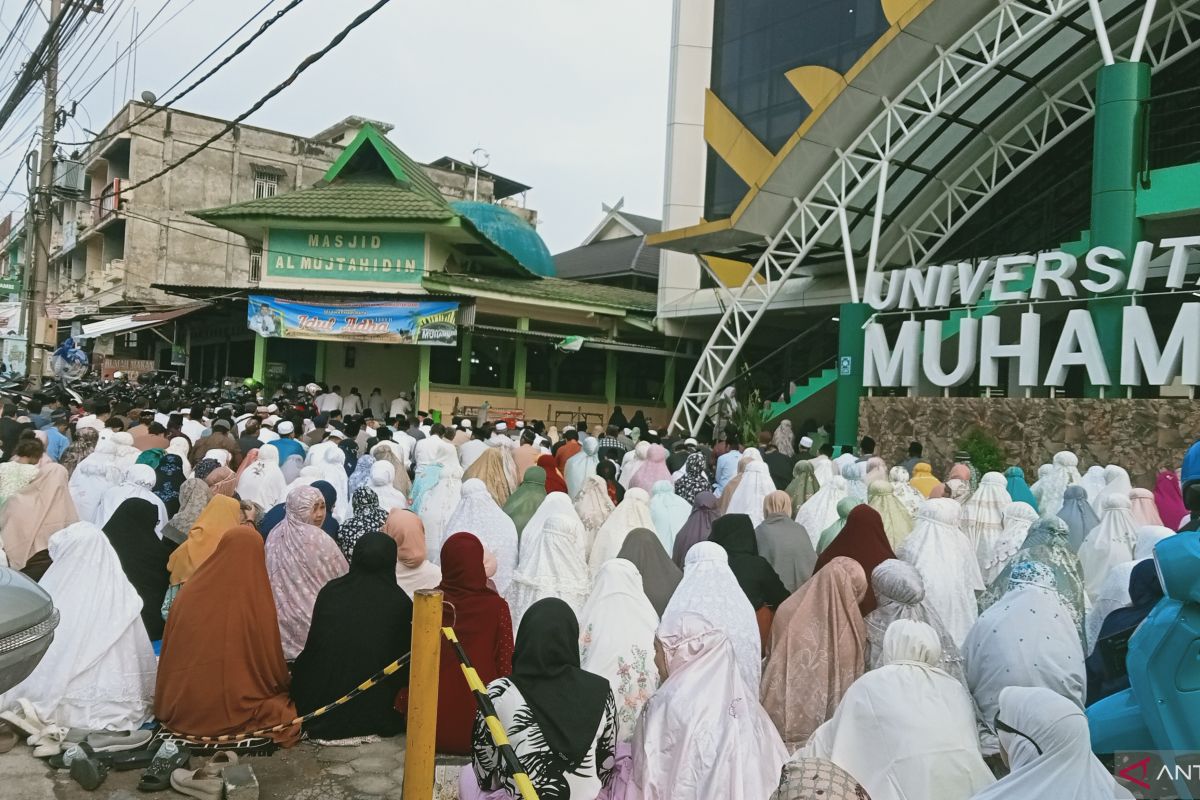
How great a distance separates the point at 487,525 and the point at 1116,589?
11.8ft

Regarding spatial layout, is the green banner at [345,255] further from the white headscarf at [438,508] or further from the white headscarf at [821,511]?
the white headscarf at [821,511]

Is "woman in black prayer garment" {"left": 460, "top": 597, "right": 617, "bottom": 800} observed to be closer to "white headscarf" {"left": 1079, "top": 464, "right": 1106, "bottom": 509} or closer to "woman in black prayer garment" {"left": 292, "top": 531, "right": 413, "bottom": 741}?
"woman in black prayer garment" {"left": 292, "top": 531, "right": 413, "bottom": 741}

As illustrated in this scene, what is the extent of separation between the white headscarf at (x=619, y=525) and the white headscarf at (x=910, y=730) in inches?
118

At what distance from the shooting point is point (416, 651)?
296 cm

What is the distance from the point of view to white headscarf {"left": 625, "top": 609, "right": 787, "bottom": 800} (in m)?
3.21

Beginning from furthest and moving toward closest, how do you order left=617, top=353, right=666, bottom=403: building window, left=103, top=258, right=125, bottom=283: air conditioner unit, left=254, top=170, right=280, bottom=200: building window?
1. left=254, top=170, right=280, bottom=200: building window
2. left=103, top=258, right=125, bottom=283: air conditioner unit
3. left=617, top=353, right=666, bottom=403: building window

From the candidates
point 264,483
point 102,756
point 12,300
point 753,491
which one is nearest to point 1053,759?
point 102,756

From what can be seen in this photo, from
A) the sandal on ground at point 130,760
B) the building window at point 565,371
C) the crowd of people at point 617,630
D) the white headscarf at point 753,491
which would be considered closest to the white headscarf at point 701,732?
the crowd of people at point 617,630

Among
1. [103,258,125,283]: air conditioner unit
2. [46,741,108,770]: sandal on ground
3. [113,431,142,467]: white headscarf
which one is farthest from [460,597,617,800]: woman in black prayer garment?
[103,258,125,283]: air conditioner unit

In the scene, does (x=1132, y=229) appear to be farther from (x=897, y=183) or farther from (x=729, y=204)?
(x=729, y=204)

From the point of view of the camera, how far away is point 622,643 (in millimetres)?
4035

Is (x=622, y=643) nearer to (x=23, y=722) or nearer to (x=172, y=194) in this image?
(x=23, y=722)

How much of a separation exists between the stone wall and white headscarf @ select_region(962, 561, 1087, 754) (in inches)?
308

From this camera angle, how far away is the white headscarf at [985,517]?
640 centimetres
